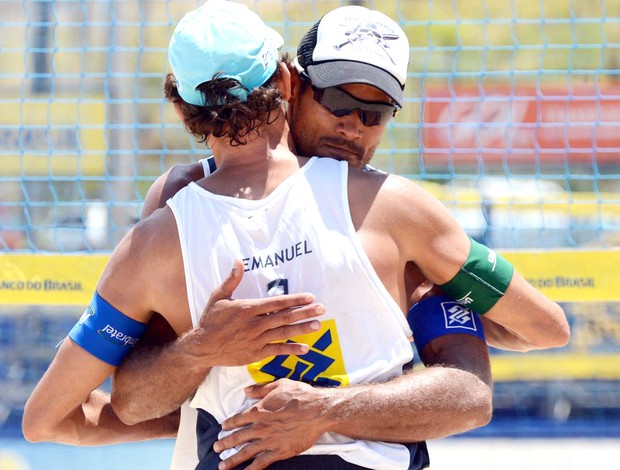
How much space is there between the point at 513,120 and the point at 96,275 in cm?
297

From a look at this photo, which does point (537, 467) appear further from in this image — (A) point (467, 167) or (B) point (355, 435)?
(B) point (355, 435)

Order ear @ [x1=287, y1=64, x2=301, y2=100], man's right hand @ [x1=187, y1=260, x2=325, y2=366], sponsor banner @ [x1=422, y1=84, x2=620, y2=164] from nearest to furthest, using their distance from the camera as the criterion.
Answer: man's right hand @ [x1=187, y1=260, x2=325, y2=366]
ear @ [x1=287, y1=64, x2=301, y2=100]
sponsor banner @ [x1=422, y1=84, x2=620, y2=164]

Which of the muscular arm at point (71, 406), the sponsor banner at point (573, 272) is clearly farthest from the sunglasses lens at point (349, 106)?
the sponsor banner at point (573, 272)

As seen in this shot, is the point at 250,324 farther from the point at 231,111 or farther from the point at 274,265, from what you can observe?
the point at 231,111

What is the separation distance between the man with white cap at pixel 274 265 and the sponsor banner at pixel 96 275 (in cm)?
208

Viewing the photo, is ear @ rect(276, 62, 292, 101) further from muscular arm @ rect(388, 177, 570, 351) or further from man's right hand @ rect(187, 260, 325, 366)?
man's right hand @ rect(187, 260, 325, 366)

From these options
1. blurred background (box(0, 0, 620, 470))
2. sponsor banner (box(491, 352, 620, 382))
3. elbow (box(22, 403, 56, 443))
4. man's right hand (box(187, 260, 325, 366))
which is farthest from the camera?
sponsor banner (box(491, 352, 620, 382))

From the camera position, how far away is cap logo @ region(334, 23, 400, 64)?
6.87ft

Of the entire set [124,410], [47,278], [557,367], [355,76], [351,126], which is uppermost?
[355,76]

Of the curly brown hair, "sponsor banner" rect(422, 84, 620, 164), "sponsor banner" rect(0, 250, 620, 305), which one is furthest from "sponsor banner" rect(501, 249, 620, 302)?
the curly brown hair

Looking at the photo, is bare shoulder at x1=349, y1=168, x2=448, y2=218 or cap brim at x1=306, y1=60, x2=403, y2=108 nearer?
bare shoulder at x1=349, y1=168, x2=448, y2=218

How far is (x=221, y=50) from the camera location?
194 centimetres

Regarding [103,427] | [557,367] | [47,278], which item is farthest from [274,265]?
[557,367]

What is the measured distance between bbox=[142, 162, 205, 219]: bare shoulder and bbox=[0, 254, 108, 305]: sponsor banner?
1948mm
